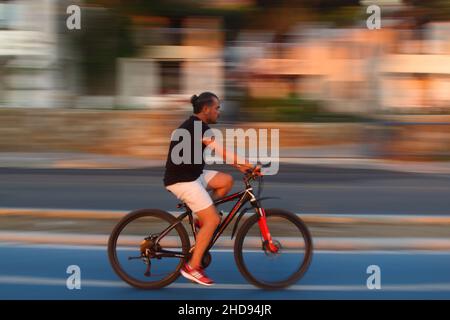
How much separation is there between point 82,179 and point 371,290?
830 centimetres

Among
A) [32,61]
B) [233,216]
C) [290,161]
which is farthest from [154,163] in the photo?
[233,216]

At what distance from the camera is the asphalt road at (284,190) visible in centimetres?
993

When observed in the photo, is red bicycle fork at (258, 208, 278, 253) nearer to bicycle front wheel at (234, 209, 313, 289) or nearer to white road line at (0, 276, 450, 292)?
bicycle front wheel at (234, 209, 313, 289)

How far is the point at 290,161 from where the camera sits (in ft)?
56.0

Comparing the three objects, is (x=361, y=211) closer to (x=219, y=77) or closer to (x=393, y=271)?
(x=393, y=271)

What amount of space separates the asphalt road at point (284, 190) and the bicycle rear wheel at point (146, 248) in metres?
3.64

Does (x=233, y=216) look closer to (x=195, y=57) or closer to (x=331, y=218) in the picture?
(x=331, y=218)

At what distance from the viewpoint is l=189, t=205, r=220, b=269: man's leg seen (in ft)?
18.4

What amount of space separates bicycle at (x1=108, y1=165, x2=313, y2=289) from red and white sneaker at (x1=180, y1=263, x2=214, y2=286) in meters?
0.07

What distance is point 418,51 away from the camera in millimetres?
32875

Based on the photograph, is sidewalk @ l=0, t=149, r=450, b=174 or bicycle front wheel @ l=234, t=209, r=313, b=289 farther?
sidewalk @ l=0, t=149, r=450, b=174

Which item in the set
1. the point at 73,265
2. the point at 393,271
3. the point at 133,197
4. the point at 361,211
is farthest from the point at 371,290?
the point at 133,197

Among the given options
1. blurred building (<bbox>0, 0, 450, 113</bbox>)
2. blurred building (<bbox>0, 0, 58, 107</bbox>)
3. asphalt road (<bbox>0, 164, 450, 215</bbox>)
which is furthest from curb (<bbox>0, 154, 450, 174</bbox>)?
blurred building (<bbox>0, 0, 58, 107</bbox>)

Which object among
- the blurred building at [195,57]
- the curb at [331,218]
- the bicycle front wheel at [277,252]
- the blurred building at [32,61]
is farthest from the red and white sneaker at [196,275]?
the blurred building at [32,61]
